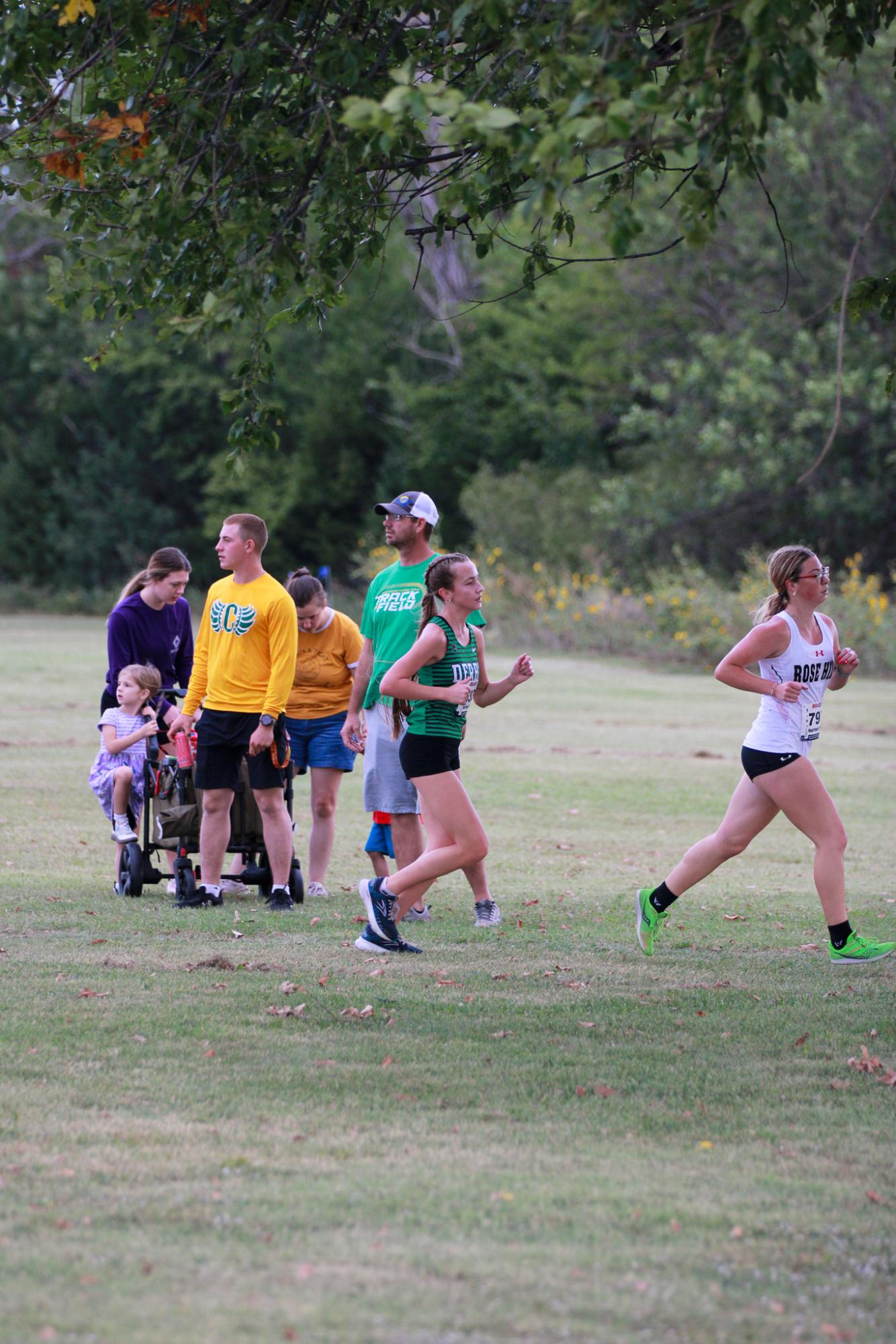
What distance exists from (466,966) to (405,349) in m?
45.7

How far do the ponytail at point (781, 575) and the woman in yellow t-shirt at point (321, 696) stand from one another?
8.88ft

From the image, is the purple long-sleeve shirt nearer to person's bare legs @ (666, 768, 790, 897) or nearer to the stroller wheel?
the stroller wheel

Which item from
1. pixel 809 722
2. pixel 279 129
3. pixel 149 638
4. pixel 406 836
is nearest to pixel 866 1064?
pixel 809 722

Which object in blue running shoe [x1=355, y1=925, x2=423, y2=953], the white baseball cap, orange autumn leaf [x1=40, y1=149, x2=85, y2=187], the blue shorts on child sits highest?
orange autumn leaf [x1=40, y1=149, x2=85, y2=187]

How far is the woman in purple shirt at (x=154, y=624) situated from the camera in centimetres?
916

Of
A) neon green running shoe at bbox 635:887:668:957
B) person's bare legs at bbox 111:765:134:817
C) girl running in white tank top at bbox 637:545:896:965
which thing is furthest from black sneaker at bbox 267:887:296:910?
girl running in white tank top at bbox 637:545:896:965

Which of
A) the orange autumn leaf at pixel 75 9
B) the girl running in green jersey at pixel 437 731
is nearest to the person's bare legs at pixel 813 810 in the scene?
the girl running in green jersey at pixel 437 731

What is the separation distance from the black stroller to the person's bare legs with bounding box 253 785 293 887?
0.17 m

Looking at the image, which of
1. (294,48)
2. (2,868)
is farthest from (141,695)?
(294,48)

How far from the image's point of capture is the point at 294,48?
652cm

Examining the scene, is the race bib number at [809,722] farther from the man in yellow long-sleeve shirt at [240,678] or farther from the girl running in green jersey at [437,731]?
the man in yellow long-sleeve shirt at [240,678]

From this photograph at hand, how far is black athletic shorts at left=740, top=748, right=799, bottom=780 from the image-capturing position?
7199mm

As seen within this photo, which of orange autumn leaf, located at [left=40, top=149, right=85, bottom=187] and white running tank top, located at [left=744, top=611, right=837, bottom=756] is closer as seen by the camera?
orange autumn leaf, located at [left=40, top=149, right=85, bottom=187]

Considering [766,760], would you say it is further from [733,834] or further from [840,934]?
[840,934]
